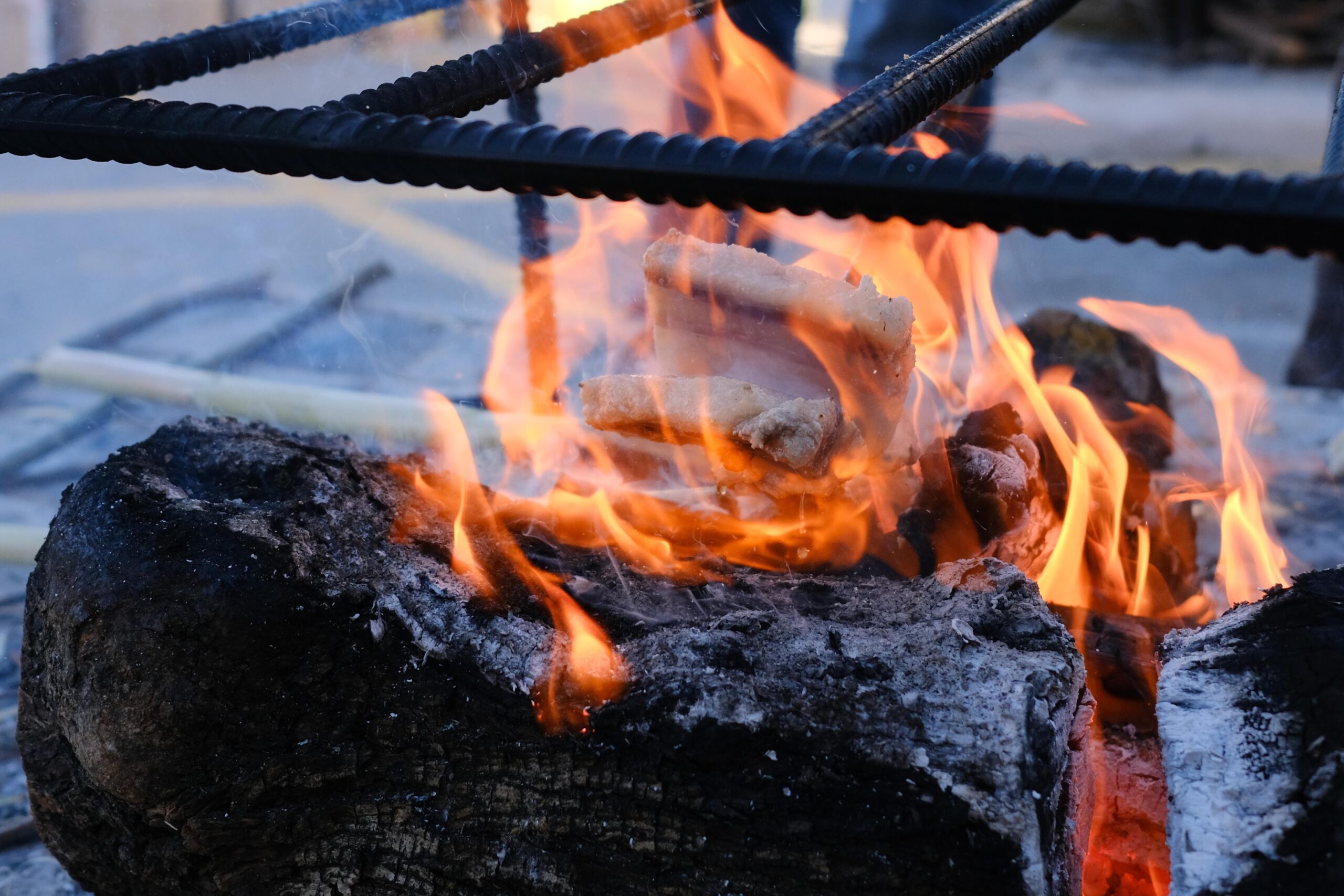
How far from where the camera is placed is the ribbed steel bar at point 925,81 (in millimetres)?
1163

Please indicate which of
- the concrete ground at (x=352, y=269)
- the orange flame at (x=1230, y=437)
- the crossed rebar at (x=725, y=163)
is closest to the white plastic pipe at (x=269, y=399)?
the concrete ground at (x=352, y=269)

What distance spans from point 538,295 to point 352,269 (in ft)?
7.82

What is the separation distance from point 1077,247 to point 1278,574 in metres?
3.82

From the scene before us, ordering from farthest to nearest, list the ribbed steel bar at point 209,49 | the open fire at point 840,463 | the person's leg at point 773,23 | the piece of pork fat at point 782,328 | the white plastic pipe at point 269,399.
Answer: the person's leg at point 773,23, the white plastic pipe at point 269,399, the piece of pork fat at point 782,328, the open fire at point 840,463, the ribbed steel bar at point 209,49

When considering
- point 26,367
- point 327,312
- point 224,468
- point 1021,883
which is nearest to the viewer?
point 1021,883

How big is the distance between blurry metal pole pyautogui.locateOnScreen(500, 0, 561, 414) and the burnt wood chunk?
6.00 feet

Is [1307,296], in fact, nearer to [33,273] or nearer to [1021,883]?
[1021,883]

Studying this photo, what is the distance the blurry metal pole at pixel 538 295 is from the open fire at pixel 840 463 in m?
0.14

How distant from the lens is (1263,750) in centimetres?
109

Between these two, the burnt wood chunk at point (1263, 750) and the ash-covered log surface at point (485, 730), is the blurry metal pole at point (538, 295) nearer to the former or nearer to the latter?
the ash-covered log surface at point (485, 730)

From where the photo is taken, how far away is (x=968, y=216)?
3.04ft

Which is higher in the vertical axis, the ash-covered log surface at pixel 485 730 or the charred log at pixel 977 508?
the ash-covered log surface at pixel 485 730

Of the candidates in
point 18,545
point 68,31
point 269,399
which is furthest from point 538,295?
Answer: point 68,31

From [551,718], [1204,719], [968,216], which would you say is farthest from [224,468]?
[1204,719]
